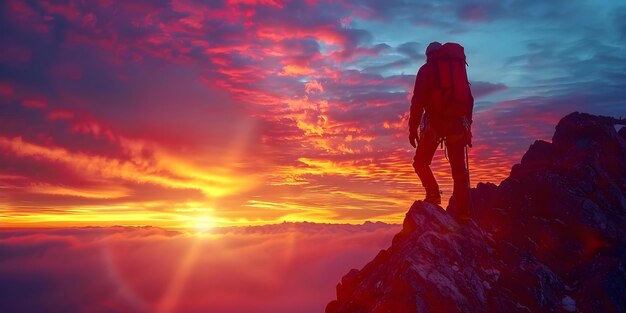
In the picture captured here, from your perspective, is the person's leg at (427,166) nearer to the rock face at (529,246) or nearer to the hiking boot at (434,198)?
the hiking boot at (434,198)

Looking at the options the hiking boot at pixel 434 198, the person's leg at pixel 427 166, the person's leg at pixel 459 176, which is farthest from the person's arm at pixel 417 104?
the hiking boot at pixel 434 198

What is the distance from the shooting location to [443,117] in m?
14.2

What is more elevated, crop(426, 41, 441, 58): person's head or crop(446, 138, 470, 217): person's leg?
crop(426, 41, 441, 58): person's head

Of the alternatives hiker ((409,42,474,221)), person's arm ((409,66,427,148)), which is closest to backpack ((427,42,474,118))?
hiker ((409,42,474,221))

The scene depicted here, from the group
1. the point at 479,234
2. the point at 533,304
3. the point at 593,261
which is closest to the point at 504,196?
the point at 593,261

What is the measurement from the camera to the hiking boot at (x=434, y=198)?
1455 centimetres

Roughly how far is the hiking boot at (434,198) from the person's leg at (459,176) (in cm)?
52

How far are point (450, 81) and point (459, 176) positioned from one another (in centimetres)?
328

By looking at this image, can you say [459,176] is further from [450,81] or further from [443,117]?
[450,81]

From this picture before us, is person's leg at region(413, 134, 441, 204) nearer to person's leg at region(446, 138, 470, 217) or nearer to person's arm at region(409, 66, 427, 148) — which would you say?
person's arm at region(409, 66, 427, 148)

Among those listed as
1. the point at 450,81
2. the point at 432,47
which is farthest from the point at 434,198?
the point at 432,47

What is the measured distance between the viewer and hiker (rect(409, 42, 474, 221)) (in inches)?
536

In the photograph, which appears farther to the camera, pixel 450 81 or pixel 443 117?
pixel 443 117

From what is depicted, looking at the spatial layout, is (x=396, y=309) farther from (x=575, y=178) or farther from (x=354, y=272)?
(x=575, y=178)
